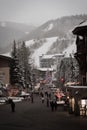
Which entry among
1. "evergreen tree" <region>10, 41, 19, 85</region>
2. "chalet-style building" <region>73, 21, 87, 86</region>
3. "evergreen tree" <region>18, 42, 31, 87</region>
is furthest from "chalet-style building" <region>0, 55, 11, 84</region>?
"chalet-style building" <region>73, 21, 87, 86</region>

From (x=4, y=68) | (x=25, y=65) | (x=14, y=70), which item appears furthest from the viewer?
(x=25, y=65)

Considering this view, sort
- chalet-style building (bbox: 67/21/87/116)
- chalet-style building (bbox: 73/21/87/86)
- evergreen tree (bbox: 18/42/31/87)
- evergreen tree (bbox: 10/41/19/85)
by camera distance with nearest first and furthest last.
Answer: chalet-style building (bbox: 67/21/87/116)
chalet-style building (bbox: 73/21/87/86)
evergreen tree (bbox: 10/41/19/85)
evergreen tree (bbox: 18/42/31/87)

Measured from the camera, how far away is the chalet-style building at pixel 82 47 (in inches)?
2165

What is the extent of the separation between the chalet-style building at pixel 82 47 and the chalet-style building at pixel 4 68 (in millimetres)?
47048

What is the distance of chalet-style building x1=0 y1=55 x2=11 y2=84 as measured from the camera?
10344cm

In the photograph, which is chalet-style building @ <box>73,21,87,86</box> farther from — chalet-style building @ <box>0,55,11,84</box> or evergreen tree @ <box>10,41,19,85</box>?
chalet-style building @ <box>0,55,11,84</box>

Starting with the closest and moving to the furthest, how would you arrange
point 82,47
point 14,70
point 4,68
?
point 82,47 → point 14,70 → point 4,68

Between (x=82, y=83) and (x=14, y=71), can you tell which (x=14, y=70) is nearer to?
(x=14, y=71)

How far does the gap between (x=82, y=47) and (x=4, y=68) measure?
5079cm

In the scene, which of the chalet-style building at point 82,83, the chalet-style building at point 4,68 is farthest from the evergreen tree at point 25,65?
the chalet-style building at point 82,83

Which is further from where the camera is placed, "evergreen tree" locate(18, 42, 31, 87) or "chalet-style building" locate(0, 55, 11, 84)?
"evergreen tree" locate(18, 42, 31, 87)

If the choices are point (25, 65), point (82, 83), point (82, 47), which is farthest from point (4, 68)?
point (82, 47)

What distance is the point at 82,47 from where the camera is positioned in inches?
→ 2223

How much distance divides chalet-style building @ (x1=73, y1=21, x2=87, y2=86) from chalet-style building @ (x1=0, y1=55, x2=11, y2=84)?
1852 inches
